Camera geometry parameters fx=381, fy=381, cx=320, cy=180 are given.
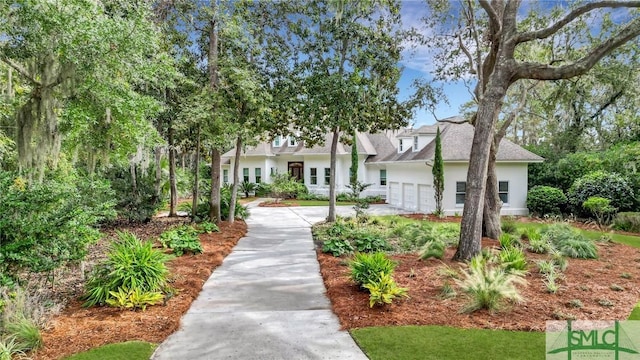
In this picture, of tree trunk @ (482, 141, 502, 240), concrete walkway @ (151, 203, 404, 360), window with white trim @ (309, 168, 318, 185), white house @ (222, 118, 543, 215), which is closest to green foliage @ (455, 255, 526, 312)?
concrete walkway @ (151, 203, 404, 360)

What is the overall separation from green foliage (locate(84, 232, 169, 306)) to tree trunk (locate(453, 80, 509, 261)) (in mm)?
6060

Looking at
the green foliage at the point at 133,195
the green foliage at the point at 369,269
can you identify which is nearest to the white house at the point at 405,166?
the green foliage at the point at 133,195

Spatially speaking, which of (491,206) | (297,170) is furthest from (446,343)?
(297,170)

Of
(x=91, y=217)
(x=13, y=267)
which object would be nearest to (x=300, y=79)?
(x=91, y=217)

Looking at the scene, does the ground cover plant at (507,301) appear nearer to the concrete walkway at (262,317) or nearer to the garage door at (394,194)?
the concrete walkway at (262,317)

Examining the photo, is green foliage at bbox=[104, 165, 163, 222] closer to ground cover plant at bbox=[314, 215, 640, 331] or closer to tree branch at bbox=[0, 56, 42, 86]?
tree branch at bbox=[0, 56, 42, 86]

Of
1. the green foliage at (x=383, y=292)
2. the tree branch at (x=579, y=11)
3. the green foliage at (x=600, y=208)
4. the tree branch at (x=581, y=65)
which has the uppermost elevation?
the tree branch at (x=579, y=11)

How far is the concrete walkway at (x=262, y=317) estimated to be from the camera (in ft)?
14.2

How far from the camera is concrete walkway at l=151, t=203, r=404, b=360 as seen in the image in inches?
170

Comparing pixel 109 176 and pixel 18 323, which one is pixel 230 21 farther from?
pixel 18 323

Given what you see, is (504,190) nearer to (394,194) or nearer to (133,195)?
(394,194)

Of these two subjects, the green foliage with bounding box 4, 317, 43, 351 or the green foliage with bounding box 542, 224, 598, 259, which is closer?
the green foliage with bounding box 4, 317, 43, 351

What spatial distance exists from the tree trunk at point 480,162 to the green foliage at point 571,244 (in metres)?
2.67

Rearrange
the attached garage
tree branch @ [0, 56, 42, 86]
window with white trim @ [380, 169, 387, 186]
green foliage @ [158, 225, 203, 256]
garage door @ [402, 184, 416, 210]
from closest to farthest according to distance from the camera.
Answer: tree branch @ [0, 56, 42, 86] < green foliage @ [158, 225, 203, 256] < garage door @ [402, 184, 416, 210] < the attached garage < window with white trim @ [380, 169, 387, 186]
